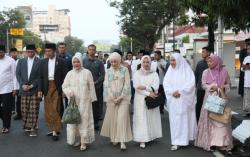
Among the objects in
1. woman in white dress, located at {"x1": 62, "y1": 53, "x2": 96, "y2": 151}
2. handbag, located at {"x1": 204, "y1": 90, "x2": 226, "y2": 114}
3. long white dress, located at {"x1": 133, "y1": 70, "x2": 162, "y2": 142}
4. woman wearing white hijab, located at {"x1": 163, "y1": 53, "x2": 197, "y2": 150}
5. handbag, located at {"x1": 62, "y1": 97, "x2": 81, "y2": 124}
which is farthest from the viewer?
long white dress, located at {"x1": 133, "y1": 70, "x2": 162, "y2": 142}

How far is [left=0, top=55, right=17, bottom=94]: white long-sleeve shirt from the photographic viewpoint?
1090 centimetres

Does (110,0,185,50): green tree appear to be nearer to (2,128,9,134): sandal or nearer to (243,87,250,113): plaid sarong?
(243,87,250,113): plaid sarong

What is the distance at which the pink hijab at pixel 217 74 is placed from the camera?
862cm

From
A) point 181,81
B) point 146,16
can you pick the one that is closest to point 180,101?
point 181,81

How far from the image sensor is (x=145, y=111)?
9.20m

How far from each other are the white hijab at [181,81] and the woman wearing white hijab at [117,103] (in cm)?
79

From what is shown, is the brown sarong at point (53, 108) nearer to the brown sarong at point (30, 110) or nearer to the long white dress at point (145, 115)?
the brown sarong at point (30, 110)

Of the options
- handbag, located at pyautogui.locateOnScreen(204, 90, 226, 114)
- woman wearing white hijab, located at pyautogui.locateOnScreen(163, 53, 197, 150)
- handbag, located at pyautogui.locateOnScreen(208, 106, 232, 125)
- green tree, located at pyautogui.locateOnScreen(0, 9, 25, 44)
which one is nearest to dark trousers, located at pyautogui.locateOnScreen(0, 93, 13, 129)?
woman wearing white hijab, located at pyautogui.locateOnScreen(163, 53, 197, 150)

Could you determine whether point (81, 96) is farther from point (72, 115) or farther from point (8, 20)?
point (8, 20)

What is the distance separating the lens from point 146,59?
920 cm

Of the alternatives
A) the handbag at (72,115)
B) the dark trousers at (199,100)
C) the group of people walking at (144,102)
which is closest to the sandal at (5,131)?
the group of people walking at (144,102)

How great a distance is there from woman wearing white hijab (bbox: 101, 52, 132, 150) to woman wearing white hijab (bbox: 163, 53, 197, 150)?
0.81 meters

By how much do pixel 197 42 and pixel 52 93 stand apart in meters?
18.1

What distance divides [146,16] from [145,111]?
26.9 meters
